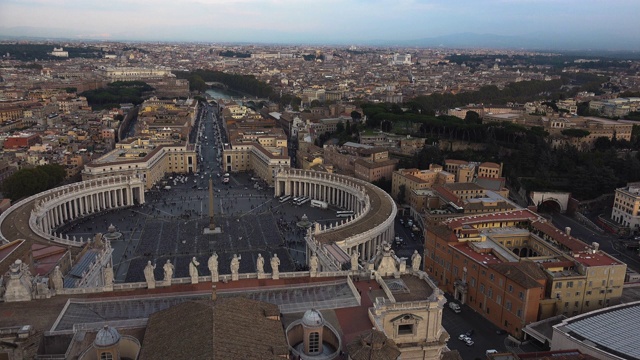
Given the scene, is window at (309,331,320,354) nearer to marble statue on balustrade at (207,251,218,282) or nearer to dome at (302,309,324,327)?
dome at (302,309,324,327)

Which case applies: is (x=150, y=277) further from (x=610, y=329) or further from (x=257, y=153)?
(x=257, y=153)

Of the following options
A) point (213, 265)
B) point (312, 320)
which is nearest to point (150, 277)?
point (213, 265)

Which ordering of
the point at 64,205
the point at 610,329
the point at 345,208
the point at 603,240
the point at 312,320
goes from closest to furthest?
1. the point at 312,320
2. the point at 610,329
3. the point at 603,240
4. the point at 64,205
5. the point at 345,208

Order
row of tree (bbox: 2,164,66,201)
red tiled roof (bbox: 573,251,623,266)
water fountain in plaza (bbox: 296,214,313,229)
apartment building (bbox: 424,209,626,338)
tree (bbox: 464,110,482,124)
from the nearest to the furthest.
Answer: apartment building (bbox: 424,209,626,338) → red tiled roof (bbox: 573,251,623,266) → water fountain in plaza (bbox: 296,214,313,229) → row of tree (bbox: 2,164,66,201) → tree (bbox: 464,110,482,124)

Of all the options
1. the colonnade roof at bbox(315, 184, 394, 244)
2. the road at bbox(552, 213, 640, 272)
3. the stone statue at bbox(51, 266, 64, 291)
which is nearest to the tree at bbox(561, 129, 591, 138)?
the road at bbox(552, 213, 640, 272)

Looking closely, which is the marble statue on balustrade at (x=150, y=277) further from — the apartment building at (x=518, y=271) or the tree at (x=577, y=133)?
the tree at (x=577, y=133)

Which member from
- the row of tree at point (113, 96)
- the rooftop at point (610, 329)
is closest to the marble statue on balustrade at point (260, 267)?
the rooftop at point (610, 329)
